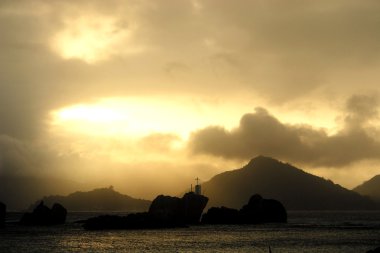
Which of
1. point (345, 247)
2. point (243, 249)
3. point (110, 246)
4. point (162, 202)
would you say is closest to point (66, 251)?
point (110, 246)

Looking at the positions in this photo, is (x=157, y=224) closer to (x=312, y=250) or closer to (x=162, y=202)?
(x=162, y=202)

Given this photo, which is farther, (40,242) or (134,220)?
(134,220)

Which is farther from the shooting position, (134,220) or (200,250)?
(134,220)

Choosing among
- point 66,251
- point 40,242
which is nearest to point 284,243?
point 66,251

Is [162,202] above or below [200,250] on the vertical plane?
above

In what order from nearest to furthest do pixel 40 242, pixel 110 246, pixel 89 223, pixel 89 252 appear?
pixel 89 252
pixel 110 246
pixel 40 242
pixel 89 223

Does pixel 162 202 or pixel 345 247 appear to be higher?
pixel 162 202

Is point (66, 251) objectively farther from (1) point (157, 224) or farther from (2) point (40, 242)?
(1) point (157, 224)

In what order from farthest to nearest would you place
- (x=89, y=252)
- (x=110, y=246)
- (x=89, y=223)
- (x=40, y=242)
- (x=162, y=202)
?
(x=162, y=202), (x=89, y=223), (x=40, y=242), (x=110, y=246), (x=89, y=252)

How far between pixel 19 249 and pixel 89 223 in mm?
78271

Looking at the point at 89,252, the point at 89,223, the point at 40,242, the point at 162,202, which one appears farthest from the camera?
the point at 162,202

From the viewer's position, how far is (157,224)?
7628 inches

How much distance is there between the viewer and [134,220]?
7697 inches

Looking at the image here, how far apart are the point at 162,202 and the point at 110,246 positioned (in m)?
84.0
